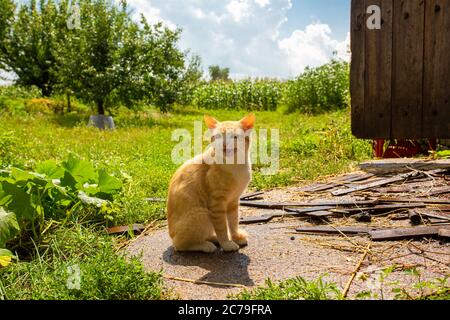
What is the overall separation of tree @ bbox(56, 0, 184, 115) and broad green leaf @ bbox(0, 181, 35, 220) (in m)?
10.2

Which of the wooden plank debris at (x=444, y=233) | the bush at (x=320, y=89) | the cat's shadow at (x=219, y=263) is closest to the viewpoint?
the cat's shadow at (x=219, y=263)

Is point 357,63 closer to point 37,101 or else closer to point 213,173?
point 213,173

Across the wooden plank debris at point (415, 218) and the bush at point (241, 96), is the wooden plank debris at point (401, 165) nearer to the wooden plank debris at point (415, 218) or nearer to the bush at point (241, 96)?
the wooden plank debris at point (415, 218)

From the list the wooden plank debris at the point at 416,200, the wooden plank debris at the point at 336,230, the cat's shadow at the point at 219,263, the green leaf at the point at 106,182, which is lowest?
the cat's shadow at the point at 219,263

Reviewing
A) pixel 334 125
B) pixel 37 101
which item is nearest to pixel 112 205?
pixel 334 125

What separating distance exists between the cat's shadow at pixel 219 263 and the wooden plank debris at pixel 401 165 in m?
3.11

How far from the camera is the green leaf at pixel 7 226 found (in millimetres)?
3358

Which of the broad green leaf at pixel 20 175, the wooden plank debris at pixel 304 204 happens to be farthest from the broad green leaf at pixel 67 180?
the wooden plank debris at pixel 304 204

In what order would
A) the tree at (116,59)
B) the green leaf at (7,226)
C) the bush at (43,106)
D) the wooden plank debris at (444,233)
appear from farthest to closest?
the bush at (43,106) → the tree at (116,59) → the wooden plank debris at (444,233) → the green leaf at (7,226)

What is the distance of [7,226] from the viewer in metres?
3.38

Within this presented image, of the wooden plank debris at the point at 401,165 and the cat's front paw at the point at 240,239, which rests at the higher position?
the wooden plank debris at the point at 401,165

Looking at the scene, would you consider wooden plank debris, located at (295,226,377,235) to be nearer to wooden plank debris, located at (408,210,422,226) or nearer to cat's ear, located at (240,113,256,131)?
wooden plank debris, located at (408,210,422,226)

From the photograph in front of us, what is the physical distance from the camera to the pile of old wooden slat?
157 inches

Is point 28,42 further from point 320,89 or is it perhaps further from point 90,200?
point 90,200
